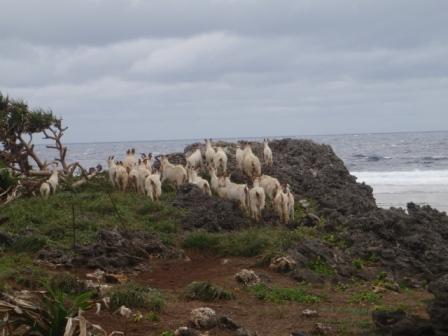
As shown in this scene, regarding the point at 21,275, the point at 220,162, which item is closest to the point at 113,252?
the point at 21,275

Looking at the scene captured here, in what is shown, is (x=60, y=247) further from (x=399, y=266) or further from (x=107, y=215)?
(x=399, y=266)

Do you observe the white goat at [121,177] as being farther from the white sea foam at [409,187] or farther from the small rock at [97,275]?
the white sea foam at [409,187]

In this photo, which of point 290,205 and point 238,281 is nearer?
point 238,281

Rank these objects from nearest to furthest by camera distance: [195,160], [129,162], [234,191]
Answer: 1. [234,191]
2. [129,162]
3. [195,160]

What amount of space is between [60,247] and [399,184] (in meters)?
32.9

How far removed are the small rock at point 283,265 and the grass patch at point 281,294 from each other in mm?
1249

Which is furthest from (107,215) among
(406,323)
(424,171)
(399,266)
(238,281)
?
(424,171)

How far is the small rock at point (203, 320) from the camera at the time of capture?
905 cm

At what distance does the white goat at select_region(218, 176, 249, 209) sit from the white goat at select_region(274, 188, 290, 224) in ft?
2.65

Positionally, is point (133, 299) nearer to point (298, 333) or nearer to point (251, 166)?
point (298, 333)

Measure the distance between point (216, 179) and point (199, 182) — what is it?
484 mm

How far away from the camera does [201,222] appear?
16.6 meters

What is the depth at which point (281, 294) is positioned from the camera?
450 inches

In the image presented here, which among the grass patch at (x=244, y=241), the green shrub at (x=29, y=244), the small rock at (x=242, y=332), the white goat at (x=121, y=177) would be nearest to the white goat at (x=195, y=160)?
the white goat at (x=121, y=177)
